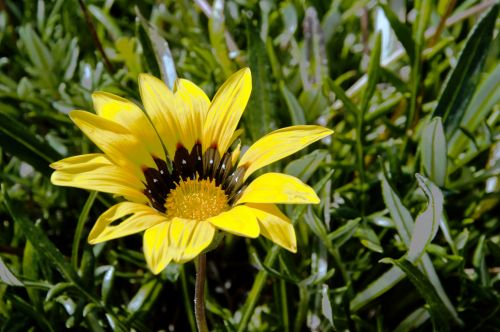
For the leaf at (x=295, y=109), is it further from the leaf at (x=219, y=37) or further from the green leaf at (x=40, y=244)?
the green leaf at (x=40, y=244)

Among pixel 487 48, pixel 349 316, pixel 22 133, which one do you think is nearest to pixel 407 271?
pixel 349 316

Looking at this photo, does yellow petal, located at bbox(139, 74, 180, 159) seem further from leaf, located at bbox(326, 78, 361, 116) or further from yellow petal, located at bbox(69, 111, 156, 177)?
leaf, located at bbox(326, 78, 361, 116)

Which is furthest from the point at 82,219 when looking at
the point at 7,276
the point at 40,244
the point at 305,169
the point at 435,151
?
the point at 435,151

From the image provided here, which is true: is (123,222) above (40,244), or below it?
above

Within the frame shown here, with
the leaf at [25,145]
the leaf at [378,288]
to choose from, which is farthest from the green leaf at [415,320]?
the leaf at [25,145]

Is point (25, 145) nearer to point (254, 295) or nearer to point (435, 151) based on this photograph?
point (254, 295)

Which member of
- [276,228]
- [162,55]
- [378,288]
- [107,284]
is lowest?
[378,288]
